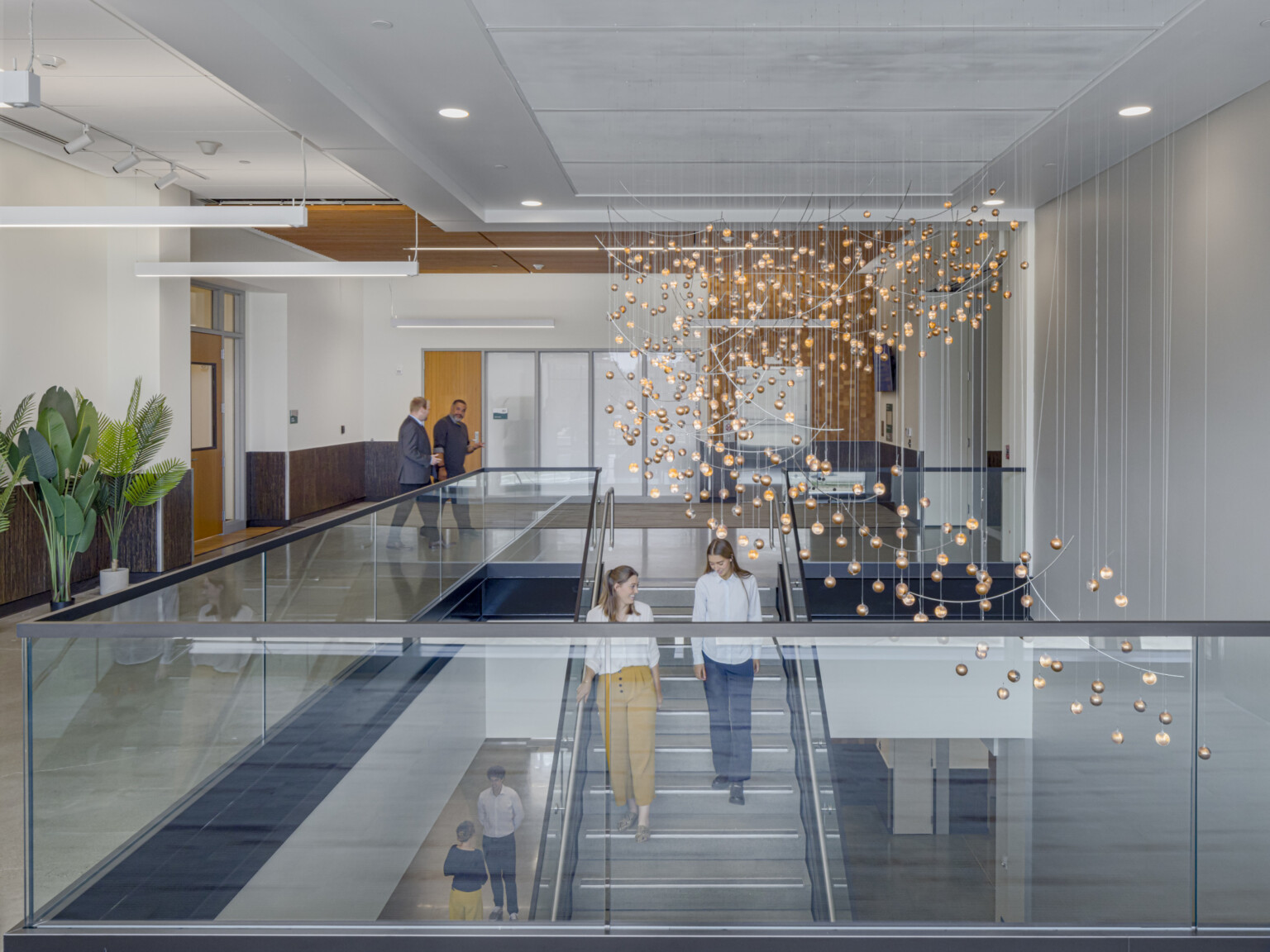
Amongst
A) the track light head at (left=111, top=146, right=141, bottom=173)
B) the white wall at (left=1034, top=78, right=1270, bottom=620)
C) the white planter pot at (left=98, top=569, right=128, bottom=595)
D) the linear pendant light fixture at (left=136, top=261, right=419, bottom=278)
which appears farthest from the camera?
the white planter pot at (left=98, top=569, right=128, bottom=595)

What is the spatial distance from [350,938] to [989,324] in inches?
390

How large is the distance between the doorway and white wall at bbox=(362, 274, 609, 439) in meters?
2.70

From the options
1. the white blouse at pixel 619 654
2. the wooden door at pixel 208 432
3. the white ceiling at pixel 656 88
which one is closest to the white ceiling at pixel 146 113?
the white ceiling at pixel 656 88

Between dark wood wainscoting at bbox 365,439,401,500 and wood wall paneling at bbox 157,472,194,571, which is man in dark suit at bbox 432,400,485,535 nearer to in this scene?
wood wall paneling at bbox 157,472,194,571

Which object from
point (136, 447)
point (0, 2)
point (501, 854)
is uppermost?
point (0, 2)

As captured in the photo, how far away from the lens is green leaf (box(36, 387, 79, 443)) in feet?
23.1

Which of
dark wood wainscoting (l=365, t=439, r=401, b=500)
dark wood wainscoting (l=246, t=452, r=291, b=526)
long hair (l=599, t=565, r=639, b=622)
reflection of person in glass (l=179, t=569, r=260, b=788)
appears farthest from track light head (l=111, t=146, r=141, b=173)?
dark wood wainscoting (l=365, t=439, r=401, b=500)

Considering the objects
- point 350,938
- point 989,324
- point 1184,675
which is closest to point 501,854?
point 350,938

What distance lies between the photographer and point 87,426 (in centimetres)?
722

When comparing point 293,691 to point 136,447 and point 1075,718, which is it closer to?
point 1075,718

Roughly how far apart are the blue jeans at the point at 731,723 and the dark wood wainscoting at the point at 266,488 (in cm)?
1000

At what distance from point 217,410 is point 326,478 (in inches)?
87.1

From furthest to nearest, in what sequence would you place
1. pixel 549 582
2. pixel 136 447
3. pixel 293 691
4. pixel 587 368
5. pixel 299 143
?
pixel 587 368 → pixel 549 582 → pixel 136 447 → pixel 299 143 → pixel 293 691

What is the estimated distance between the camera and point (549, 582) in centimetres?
938
